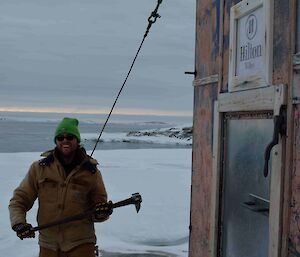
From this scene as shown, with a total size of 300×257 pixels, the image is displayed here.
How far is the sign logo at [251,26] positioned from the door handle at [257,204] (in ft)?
3.56

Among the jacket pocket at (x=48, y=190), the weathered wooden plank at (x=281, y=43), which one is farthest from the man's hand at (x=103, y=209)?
the weathered wooden plank at (x=281, y=43)

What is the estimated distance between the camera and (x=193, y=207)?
4.46 m

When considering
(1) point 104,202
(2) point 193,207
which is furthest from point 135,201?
(2) point 193,207

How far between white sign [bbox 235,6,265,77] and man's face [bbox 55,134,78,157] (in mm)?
1288

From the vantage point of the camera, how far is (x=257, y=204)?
3184 millimetres

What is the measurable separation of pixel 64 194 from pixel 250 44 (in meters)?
1.68

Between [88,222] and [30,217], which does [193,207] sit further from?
[30,217]

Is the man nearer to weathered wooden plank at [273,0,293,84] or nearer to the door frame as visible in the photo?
the door frame

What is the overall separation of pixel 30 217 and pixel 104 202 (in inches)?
202

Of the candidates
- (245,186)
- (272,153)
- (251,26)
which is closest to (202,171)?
(245,186)

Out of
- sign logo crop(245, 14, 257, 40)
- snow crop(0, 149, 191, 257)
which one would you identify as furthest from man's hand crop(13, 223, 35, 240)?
snow crop(0, 149, 191, 257)

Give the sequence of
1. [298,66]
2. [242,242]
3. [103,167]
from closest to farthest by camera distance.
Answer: [298,66]
[242,242]
[103,167]

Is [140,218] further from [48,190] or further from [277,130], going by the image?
[277,130]

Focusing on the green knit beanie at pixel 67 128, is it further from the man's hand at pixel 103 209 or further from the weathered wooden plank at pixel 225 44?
the weathered wooden plank at pixel 225 44
